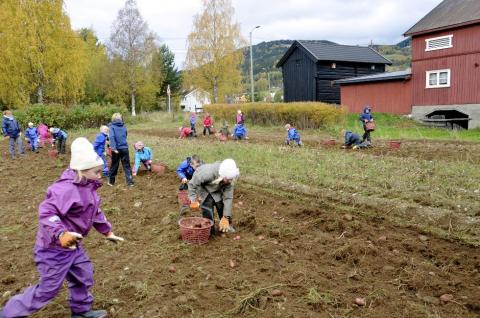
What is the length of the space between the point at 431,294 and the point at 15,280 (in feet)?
15.7

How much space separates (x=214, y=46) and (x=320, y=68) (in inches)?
533

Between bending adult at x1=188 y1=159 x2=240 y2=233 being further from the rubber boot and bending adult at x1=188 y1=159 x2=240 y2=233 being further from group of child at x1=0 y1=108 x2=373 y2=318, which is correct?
the rubber boot

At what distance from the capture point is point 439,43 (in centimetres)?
2494

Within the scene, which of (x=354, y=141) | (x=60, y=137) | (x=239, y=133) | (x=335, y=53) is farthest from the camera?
(x=335, y=53)

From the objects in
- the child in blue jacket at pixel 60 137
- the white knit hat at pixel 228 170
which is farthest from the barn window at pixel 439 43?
the white knit hat at pixel 228 170

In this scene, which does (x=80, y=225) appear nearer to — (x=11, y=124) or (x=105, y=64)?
(x=11, y=124)

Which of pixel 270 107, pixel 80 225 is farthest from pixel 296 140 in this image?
pixel 80 225

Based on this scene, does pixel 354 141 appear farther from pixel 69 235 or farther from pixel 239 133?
pixel 69 235

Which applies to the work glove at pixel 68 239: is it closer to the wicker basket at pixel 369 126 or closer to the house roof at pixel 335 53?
the wicker basket at pixel 369 126

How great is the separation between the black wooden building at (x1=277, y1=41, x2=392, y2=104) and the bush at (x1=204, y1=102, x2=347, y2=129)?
8.86 m

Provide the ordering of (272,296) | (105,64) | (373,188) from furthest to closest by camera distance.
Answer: (105,64), (373,188), (272,296)

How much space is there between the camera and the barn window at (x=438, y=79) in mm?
24623

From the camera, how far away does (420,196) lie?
24.7 ft

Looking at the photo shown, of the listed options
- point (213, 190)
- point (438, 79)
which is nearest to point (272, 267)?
point (213, 190)
